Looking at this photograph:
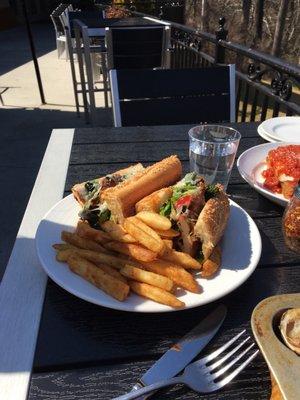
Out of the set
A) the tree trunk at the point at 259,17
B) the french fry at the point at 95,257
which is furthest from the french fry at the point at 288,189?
the tree trunk at the point at 259,17

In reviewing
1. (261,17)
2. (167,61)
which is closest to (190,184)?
(167,61)

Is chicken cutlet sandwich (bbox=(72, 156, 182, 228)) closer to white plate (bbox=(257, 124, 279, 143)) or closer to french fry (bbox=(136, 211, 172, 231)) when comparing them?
french fry (bbox=(136, 211, 172, 231))

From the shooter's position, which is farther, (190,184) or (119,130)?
(119,130)

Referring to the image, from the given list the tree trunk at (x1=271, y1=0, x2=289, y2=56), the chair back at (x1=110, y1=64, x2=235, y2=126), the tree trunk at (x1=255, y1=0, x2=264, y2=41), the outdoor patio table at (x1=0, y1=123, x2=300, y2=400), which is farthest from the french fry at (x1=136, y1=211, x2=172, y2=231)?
the tree trunk at (x1=255, y1=0, x2=264, y2=41)

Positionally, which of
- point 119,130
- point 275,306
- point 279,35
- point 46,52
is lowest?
point 46,52

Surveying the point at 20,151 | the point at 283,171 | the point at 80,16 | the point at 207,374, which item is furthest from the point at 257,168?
the point at 80,16

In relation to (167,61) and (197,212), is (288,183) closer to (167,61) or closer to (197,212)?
(197,212)

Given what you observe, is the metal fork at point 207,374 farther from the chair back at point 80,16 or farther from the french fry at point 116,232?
the chair back at point 80,16
